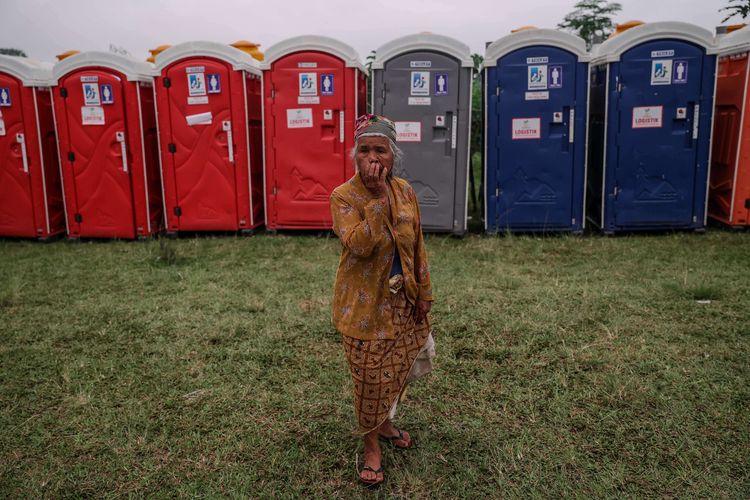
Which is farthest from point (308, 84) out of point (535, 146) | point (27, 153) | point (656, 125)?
point (656, 125)

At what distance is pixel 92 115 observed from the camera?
6891 mm

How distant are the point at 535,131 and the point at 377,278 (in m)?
4.90

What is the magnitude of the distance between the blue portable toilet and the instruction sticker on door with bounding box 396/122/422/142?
7.02 ft

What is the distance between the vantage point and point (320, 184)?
23.1ft

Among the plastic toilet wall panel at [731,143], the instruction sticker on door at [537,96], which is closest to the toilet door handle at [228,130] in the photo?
the instruction sticker on door at [537,96]

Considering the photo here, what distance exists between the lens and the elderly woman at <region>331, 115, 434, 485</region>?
2.27 metres

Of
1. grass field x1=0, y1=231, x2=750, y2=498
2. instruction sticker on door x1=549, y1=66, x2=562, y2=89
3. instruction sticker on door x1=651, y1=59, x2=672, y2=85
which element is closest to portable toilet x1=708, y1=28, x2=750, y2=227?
instruction sticker on door x1=651, y1=59, x2=672, y2=85

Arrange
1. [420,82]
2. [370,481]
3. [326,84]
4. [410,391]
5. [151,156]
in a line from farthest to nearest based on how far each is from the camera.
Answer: [151,156] → [326,84] → [420,82] → [410,391] → [370,481]

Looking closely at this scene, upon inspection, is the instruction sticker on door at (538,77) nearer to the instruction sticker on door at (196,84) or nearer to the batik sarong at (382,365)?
the instruction sticker on door at (196,84)

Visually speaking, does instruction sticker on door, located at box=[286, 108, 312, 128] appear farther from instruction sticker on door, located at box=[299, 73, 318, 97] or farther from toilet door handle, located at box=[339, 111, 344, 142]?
toilet door handle, located at box=[339, 111, 344, 142]

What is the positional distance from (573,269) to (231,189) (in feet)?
13.2

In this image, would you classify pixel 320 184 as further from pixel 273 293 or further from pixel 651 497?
pixel 651 497

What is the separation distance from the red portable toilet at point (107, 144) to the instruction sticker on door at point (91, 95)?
0.04 feet

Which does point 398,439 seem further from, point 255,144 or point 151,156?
point 151,156
